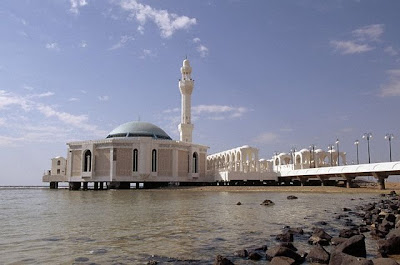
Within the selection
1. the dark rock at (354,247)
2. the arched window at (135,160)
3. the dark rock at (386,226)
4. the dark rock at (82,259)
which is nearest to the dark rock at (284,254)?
the dark rock at (354,247)

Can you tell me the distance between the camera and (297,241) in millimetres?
12641

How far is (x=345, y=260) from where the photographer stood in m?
8.20

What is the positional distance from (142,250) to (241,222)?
305 inches

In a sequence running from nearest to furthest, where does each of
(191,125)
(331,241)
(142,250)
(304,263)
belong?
(304,263), (142,250), (331,241), (191,125)

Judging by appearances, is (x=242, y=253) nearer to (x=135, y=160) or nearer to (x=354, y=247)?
(x=354, y=247)

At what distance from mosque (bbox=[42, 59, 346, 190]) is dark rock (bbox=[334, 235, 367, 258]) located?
63521 millimetres

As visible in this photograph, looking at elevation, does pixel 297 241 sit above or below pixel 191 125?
below

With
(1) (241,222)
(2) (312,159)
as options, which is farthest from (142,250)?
(2) (312,159)

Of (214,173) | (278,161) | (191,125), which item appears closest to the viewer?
(214,173)

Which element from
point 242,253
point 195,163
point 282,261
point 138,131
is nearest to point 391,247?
point 282,261

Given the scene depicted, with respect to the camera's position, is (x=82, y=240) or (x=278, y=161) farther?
(x=278, y=161)

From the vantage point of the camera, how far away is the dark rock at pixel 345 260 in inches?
304

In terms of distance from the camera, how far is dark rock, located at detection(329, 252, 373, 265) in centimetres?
773

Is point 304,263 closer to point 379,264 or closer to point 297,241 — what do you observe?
point 379,264
